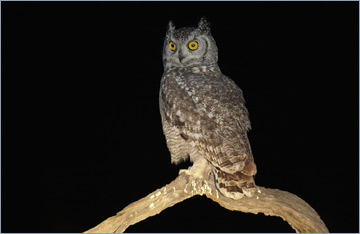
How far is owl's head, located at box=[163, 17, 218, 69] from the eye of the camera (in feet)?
6.40

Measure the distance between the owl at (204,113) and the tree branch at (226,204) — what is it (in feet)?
0.30

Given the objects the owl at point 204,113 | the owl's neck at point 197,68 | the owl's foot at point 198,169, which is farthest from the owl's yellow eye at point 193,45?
the owl's foot at point 198,169

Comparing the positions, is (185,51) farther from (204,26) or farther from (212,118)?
(212,118)

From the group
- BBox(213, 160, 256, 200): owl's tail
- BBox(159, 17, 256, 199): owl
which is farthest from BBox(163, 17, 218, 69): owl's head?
BBox(213, 160, 256, 200): owl's tail

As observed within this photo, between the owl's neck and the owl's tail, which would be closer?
the owl's tail

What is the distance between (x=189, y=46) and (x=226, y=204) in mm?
928

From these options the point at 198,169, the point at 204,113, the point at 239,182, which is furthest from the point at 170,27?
the point at 239,182

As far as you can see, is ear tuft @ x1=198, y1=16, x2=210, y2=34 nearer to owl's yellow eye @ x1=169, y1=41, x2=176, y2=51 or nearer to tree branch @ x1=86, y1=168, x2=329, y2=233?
owl's yellow eye @ x1=169, y1=41, x2=176, y2=51

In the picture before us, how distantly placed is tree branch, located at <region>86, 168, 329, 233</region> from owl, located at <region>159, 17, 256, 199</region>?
0.30 ft

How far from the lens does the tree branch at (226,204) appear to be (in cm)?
179

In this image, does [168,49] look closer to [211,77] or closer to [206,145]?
[211,77]

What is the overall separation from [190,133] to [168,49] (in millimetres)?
556

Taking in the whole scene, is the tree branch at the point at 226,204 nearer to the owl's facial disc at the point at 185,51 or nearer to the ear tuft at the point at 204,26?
the owl's facial disc at the point at 185,51

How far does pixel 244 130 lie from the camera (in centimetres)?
184
